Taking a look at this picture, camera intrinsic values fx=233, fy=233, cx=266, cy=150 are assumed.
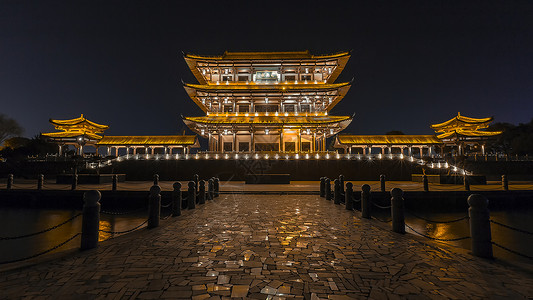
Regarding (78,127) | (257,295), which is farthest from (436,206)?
(78,127)

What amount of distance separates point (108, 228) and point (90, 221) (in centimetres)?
534

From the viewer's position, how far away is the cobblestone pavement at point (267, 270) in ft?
9.78

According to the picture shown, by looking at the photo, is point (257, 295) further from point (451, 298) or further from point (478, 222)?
point (478, 222)

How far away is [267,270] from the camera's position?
11.8 ft

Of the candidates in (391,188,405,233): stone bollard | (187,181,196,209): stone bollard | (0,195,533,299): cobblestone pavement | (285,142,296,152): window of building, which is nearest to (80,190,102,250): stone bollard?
(0,195,533,299): cobblestone pavement

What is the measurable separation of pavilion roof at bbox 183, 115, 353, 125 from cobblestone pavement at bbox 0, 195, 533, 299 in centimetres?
2294

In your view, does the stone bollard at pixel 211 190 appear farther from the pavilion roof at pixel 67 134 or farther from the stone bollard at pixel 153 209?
the pavilion roof at pixel 67 134

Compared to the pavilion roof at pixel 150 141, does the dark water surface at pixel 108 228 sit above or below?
below

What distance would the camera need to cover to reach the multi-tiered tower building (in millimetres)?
29703

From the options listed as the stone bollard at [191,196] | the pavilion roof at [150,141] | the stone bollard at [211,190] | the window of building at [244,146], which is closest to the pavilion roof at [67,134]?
the pavilion roof at [150,141]

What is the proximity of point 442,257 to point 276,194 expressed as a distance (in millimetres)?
10642

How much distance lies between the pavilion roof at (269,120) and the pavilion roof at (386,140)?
703 centimetres

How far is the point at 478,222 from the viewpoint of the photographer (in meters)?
4.38

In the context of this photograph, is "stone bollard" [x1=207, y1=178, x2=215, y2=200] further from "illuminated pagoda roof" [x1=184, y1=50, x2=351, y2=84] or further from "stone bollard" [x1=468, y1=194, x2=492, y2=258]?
"illuminated pagoda roof" [x1=184, y1=50, x2=351, y2=84]
